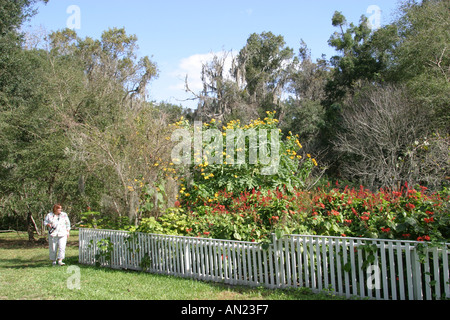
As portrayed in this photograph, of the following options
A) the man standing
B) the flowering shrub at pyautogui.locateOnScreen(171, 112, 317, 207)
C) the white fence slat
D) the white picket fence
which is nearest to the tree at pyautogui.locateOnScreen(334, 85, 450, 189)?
the flowering shrub at pyautogui.locateOnScreen(171, 112, 317, 207)

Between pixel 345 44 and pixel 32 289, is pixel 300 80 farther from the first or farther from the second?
pixel 32 289

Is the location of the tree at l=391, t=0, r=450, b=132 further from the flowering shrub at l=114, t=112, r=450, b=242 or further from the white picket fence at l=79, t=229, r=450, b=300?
the white picket fence at l=79, t=229, r=450, b=300

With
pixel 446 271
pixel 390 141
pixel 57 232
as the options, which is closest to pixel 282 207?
pixel 446 271

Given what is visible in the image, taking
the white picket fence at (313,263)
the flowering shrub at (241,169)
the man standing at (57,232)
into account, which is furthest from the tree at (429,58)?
the man standing at (57,232)

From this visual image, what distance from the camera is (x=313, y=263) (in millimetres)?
5020

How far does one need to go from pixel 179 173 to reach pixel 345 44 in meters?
22.1

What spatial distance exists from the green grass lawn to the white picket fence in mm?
211

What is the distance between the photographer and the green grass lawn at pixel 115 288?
198 inches

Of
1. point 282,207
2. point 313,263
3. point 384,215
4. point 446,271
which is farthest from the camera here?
point 282,207

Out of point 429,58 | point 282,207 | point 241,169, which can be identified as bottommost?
point 282,207

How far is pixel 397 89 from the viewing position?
1683 centimetres

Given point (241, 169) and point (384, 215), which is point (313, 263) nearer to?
point (384, 215)

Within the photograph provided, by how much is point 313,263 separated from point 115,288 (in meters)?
3.03
